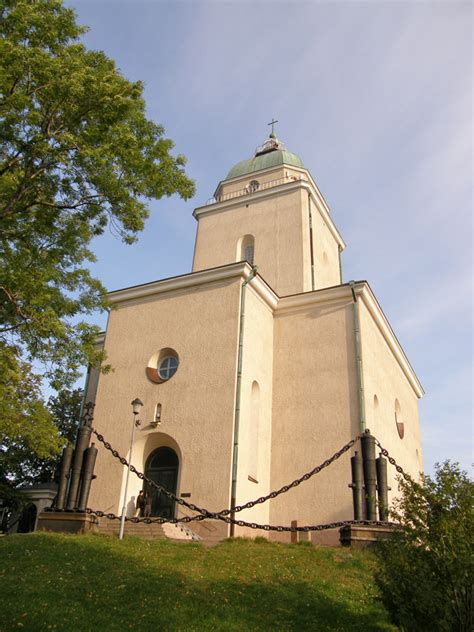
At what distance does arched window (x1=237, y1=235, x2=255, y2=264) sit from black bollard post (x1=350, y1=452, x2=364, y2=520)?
521 inches

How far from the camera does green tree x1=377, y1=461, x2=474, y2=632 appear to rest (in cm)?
610

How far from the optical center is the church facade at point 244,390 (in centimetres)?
1619

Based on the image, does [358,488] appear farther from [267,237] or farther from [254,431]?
[267,237]

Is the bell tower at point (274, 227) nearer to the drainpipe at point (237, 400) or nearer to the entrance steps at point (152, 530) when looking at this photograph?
the drainpipe at point (237, 400)

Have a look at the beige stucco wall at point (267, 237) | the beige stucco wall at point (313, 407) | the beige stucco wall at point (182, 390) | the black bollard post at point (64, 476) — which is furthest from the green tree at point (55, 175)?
the beige stucco wall at point (267, 237)

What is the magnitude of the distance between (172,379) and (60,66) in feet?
33.4

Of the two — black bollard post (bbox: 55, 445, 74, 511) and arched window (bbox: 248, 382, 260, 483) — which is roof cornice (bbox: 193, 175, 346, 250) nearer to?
arched window (bbox: 248, 382, 260, 483)

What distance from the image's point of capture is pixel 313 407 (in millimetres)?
17922

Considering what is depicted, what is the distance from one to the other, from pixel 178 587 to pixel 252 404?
9.57 m

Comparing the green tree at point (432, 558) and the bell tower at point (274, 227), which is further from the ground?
the bell tower at point (274, 227)

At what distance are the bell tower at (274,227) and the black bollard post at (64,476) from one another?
35.7 feet

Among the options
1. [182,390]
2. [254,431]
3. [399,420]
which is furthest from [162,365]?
[399,420]

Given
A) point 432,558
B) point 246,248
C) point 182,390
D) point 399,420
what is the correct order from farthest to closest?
point 246,248, point 399,420, point 182,390, point 432,558

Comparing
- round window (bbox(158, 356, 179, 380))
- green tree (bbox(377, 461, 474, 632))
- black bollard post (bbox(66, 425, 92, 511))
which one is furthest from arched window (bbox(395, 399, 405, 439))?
green tree (bbox(377, 461, 474, 632))
